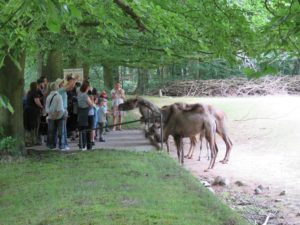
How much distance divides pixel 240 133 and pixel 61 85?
1101cm

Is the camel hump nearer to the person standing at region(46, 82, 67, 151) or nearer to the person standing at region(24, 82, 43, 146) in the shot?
the person standing at region(46, 82, 67, 151)

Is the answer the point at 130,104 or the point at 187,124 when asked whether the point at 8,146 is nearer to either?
the point at 130,104

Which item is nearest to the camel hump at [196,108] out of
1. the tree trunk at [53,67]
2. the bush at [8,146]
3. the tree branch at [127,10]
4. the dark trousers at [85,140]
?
the dark trousers at [85,140]

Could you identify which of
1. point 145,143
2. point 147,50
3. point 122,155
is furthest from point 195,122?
point 122,155

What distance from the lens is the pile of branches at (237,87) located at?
3366 cm

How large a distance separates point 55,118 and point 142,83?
26140mm

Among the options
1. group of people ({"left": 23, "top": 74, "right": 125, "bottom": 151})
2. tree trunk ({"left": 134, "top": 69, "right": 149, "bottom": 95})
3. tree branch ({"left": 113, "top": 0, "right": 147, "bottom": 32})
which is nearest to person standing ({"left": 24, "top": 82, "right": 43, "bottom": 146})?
group of people ({"left": 23, "top": 74, "right": 125, "bottom": 151})

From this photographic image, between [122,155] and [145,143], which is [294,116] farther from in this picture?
[122,155]

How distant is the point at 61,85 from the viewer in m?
13.0

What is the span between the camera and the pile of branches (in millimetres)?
33656

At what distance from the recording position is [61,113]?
1245 centimetres

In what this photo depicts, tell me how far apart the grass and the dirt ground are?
216 cm

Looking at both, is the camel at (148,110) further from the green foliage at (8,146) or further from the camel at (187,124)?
the green foliage at (8,146)

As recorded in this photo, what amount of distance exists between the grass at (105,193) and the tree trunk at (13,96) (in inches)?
33.7
